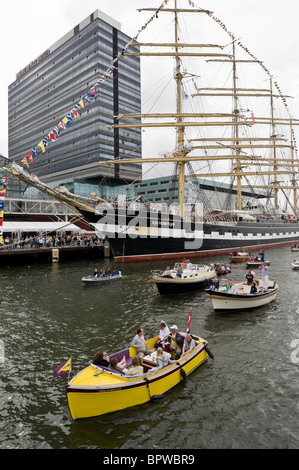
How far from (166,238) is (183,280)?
1592 cm

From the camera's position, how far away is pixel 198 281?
65.2 feet

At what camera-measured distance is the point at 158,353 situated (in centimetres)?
894

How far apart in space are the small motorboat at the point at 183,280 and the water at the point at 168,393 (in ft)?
2.20

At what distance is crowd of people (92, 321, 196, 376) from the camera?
8.24 m

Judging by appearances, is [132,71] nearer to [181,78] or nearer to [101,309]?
[181,78]

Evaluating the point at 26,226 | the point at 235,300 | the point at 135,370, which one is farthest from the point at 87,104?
the point at 135,370

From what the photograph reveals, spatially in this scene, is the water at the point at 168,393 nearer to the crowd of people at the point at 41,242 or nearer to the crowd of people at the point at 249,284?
the crowd of people at the point at 249,284

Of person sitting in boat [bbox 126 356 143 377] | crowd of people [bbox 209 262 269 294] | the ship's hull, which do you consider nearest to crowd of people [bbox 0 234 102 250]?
the ship's hull

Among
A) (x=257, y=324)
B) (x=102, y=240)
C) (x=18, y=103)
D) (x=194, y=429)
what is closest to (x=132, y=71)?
(x=18, y=103)

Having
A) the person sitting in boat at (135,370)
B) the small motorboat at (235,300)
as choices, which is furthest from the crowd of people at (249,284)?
the person sitting in boat at (135,370)

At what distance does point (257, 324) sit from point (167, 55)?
126 ft

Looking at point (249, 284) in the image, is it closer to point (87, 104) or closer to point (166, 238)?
point (166, 238)

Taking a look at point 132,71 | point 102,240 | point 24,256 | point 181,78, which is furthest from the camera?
point 132,71

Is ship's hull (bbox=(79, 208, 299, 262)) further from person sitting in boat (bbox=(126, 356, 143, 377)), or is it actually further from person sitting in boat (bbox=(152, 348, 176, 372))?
person sitting in boat (bbox=(126, 356, 143, 377))
